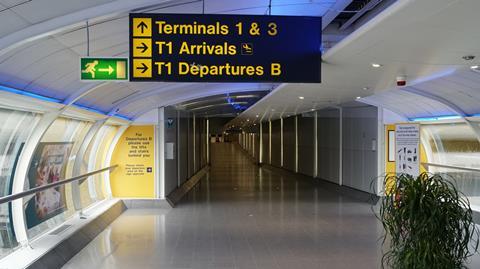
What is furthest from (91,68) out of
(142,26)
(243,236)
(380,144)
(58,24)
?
(380,144)

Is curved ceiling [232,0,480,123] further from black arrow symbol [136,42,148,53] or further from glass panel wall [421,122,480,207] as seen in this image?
glass panel wall [421,122,480,207]

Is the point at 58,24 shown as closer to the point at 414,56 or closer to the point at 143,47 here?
the point at 143,47

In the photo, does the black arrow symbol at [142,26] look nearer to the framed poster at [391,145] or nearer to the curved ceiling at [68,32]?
the curved ceiling at [68,32]

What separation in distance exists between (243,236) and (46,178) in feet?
13.5

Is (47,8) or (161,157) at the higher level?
(47,8)

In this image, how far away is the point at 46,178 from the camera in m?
9.41

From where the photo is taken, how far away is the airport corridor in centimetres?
704

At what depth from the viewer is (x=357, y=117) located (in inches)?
583

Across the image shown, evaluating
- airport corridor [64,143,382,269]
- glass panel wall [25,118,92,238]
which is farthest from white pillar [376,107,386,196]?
glass panel wall [25,118,92,238]

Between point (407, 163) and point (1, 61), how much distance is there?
829cm

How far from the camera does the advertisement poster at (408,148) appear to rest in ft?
33.2

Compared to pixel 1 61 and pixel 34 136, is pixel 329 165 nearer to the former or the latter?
pixel 34 136

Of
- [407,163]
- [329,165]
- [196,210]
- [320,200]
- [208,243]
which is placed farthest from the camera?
[329,165]

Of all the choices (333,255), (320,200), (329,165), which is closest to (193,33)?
(333,255)
